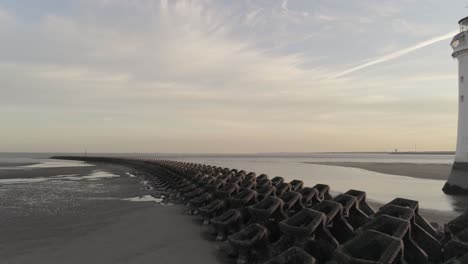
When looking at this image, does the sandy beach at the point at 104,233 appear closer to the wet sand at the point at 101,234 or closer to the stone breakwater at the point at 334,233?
the wet sand at the point at 101,234

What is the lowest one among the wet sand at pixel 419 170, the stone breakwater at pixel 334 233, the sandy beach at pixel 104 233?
the wet sand at pixel 419 170

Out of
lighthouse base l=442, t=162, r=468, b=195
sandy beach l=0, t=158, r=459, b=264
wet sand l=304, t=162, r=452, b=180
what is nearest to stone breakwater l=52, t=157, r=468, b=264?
sandy beach l=0, t=158, r=459, b=264

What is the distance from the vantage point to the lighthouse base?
20578 millimetres

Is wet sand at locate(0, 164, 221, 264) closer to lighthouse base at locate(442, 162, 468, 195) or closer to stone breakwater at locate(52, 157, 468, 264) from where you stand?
stone breakwater at locate(52, 157, 468, 264)

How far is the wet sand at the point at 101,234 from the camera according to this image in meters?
7.64

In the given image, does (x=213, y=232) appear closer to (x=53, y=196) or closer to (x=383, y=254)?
(x=383, y=254)

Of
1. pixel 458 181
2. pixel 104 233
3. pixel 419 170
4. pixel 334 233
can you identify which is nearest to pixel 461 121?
pixel 458 181

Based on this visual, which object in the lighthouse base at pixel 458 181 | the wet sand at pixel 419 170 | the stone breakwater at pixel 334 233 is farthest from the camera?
the wet sand at pixel 419 170

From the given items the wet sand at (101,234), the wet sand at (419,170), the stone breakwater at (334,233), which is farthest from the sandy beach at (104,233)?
the wet sand at (419,170)

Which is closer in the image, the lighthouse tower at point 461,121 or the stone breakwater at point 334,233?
the stone breakwater at point 334,233

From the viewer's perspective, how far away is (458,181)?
21031 millimetres

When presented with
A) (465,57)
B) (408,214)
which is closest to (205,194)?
(408,214)

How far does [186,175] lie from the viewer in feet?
67.1

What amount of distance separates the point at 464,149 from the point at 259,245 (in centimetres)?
1876
